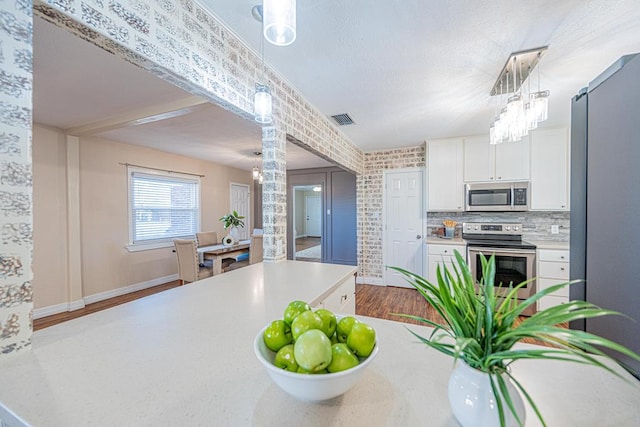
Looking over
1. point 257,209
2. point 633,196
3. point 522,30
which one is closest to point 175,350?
point 633,196

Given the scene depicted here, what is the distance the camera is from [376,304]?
3596 millimetres

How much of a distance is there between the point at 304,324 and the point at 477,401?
0.36m

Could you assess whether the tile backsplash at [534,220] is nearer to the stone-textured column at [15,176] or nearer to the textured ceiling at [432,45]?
the textured ceiling at [432,45]

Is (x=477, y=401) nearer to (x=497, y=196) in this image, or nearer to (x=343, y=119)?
(x=343, y=119)

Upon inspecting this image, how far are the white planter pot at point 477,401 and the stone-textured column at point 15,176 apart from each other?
3.92ft

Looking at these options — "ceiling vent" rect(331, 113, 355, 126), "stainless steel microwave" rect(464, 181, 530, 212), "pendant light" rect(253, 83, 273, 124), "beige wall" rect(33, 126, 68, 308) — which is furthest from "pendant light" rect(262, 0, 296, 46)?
"beige wall" rect(33, 126, 68, 308)

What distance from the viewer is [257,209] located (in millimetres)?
6754

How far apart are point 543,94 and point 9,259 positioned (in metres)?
2.84

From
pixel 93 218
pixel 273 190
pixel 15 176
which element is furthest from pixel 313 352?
pixel 93 218

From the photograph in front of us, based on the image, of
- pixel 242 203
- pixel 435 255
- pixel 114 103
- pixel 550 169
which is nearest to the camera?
pixel 114 103

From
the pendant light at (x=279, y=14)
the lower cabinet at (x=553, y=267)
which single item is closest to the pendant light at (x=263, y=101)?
the pendant light at (x=279, y=14)

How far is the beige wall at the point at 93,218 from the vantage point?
3.07 metres

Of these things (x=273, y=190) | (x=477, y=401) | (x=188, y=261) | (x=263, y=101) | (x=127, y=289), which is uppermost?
(x=263, y=101)

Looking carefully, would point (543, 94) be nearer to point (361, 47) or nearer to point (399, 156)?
point (361, 47)
